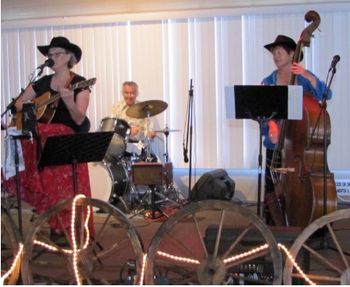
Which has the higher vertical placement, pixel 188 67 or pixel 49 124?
pixel 188 67

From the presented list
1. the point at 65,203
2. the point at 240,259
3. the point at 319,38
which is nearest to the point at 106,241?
the point at 65,203

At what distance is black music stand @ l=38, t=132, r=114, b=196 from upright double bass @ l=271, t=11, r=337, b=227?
1234 millimetres

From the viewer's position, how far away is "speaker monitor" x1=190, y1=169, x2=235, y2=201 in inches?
190

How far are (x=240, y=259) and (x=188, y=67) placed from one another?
3766 mm

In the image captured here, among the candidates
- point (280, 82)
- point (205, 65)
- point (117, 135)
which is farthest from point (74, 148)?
point (205, 65)

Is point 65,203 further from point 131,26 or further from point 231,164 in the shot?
point 131,26

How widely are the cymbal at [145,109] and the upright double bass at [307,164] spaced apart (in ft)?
6.46

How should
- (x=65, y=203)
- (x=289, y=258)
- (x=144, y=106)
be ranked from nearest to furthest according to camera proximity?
(x=289, y=258) < (x=65, y=203) < (x=144, y=106)

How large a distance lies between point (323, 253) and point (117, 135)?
7.71 feet

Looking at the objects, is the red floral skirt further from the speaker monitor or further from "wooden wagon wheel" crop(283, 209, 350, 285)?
the speaker monitor

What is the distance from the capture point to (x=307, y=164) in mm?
2982

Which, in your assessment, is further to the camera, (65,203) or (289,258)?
(65,203)

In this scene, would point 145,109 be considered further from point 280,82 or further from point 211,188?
point 280,82

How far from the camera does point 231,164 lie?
543cm
